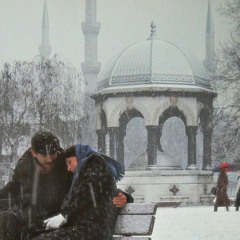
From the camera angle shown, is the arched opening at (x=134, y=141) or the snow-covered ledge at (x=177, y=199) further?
the arched opening at (x=134, y=141)

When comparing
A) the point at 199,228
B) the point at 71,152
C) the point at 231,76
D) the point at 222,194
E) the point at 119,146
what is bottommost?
the point at 199,228

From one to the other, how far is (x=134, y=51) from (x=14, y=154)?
5.57 meters

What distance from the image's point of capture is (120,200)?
457 cm

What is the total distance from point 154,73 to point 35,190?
20.8 m

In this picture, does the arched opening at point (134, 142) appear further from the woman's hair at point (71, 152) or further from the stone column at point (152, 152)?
the woman's hair at point (71, 152)

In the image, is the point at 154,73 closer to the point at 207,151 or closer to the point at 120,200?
the point at 207,151

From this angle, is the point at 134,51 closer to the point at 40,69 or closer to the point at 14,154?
the point at 40,69

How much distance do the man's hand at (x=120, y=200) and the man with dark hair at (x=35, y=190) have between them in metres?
0.02

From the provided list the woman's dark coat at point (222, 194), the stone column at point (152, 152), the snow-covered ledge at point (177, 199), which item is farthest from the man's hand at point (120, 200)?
the stone column at point (152, 152)

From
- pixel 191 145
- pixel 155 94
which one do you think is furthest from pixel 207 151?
pixel 155 94

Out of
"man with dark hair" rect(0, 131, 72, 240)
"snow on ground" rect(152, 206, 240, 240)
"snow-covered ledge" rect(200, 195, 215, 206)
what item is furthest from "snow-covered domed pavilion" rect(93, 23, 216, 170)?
"man with dark hair" rect(0, 131, 72, 240)

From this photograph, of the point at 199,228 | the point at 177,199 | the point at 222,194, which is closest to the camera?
the point at 199,228

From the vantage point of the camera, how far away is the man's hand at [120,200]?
4531mm

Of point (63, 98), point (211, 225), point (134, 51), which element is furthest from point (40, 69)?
point (211, 225)
